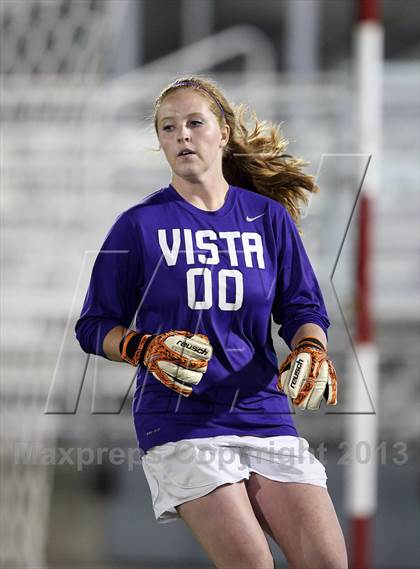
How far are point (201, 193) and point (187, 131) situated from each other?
0.13m

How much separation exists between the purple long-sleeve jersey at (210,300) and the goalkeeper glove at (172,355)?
7 cm

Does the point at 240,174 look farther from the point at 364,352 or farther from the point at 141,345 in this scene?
the point at 364,352

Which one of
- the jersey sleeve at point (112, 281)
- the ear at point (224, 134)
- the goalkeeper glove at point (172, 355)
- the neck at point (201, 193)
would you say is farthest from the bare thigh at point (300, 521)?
the ear at point (224, 134)

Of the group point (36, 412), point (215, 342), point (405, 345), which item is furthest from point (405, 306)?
point (215, 342)

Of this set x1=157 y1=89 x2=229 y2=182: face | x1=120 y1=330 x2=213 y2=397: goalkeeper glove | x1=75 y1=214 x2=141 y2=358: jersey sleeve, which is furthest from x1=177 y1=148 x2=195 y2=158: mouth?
x1=120 y1=330 x2=213 y2=397: goalkeeper glove

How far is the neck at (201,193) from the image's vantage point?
1879 millimetres

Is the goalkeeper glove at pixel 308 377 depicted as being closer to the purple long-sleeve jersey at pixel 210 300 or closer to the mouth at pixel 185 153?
the purple long-sleeve jersey at pixel 210 300

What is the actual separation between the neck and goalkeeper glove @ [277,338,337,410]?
1.04 feet

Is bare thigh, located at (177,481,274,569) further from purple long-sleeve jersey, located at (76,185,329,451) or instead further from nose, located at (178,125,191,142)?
nose, located at (178,125,191,142)

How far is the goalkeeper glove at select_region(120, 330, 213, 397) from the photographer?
1.69 m

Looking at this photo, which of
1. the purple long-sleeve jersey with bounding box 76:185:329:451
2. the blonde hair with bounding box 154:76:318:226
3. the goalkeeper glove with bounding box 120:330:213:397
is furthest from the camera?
the blonde hair with bounding box 154:76:318:226

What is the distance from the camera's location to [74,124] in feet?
16.3

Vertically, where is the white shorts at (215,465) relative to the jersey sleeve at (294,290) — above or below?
below

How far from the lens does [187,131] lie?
1.80 m
